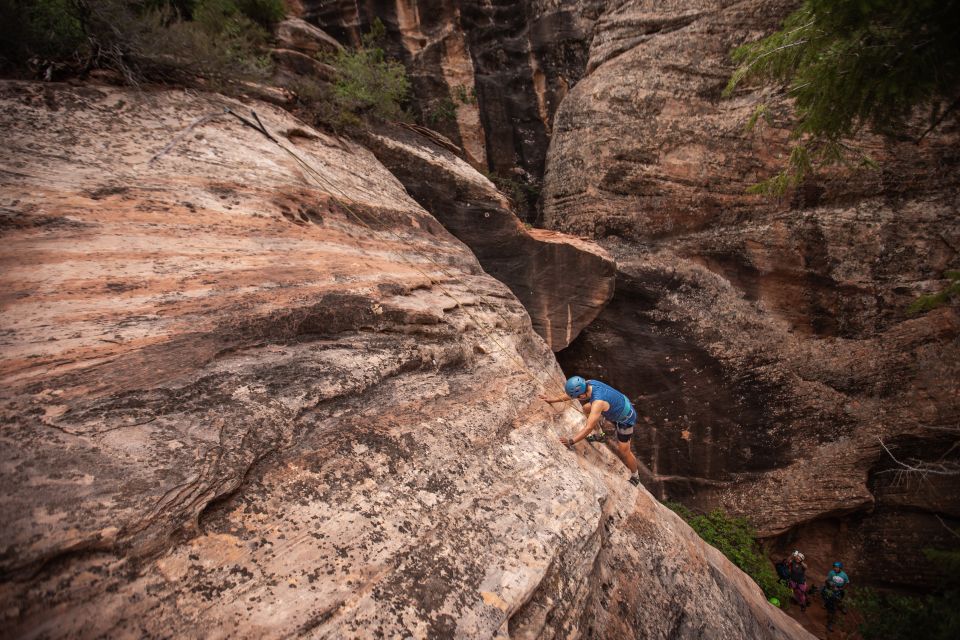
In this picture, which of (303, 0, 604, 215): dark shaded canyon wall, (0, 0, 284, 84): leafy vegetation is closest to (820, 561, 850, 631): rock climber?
(303, 0, 604, 215): dark shaded canyon wall

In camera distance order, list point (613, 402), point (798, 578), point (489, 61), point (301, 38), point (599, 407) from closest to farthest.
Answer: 1. point (599, 407)
2. point (613, 402)
3. point (798, 578)
4. point (301, 38)
5. point (489, 61)

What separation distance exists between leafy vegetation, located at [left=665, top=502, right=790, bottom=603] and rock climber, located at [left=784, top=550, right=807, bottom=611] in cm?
25

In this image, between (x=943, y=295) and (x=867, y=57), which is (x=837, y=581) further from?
(x=867, y=57)

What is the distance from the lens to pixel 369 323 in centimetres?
385

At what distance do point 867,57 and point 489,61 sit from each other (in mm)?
11978

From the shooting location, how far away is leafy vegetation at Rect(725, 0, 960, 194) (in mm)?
3223

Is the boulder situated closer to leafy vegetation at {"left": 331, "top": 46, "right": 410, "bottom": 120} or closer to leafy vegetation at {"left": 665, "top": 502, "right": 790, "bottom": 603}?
leafy vegetation at {"left": 331, "top": 46, "right": 410, "bottom": 120}

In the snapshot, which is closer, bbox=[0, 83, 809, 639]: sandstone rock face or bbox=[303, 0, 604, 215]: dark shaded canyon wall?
bbox=[0, 83, 809, 639]: sandstone rock face

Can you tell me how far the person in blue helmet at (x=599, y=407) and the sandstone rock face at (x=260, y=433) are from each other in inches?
9.4

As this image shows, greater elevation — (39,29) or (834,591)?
(39,29)

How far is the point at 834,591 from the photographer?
8.27m

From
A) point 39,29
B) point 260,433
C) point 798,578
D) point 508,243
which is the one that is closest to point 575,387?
point 260,433

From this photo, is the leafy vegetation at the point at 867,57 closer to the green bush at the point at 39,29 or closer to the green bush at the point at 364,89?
the green bush at the point at 364,89

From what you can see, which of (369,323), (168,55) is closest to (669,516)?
(369,323)
